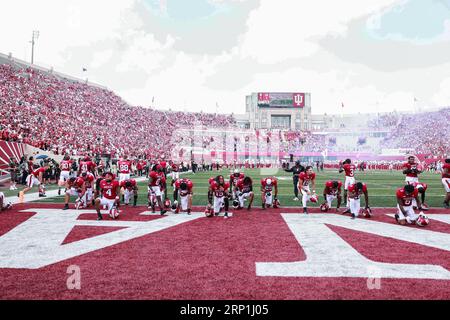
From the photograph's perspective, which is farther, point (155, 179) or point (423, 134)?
point (423, 134)

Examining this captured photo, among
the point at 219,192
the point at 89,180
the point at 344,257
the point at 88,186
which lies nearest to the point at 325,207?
the point at 219,192

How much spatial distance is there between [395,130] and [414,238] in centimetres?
6968

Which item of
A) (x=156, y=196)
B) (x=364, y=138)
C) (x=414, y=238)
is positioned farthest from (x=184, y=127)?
(x=414, y=238)

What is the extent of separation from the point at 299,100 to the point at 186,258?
3011 inches

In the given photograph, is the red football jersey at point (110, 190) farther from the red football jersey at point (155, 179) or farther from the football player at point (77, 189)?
the football player at point (77, 189)

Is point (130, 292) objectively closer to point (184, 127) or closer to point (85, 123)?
point (85, 123)

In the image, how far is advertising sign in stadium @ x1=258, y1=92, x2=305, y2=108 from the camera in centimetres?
7775

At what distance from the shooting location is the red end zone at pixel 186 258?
4031mm

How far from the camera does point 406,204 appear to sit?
8.39 meters

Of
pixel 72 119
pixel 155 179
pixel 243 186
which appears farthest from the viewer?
pixel 72 119

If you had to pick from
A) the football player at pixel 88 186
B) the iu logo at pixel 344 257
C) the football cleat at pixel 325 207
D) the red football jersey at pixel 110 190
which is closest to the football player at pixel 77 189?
the football player at pixel 88 186

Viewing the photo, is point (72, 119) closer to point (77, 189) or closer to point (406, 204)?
point (77, 189)

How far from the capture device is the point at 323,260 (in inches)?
209

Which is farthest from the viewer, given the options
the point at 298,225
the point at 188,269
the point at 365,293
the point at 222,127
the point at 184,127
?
the point at 222,127
